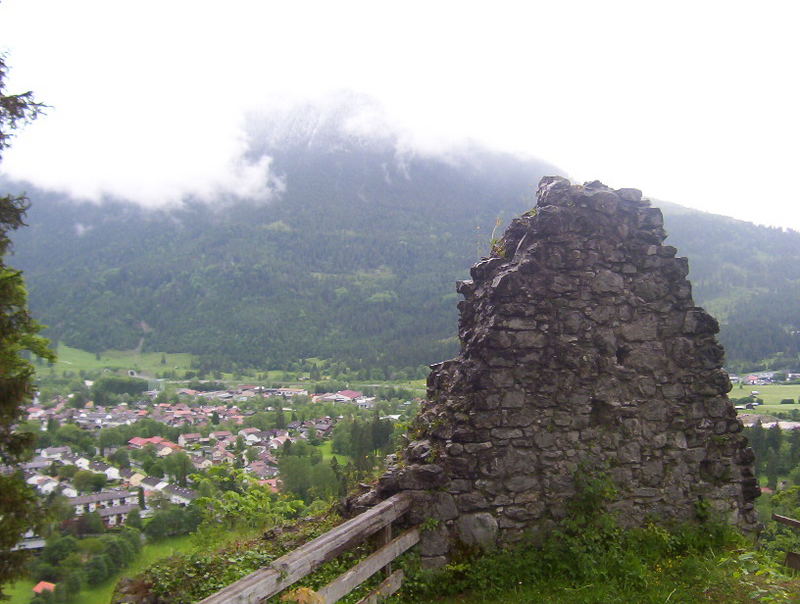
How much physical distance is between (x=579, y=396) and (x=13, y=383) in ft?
35.0

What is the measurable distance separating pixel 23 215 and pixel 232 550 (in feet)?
34.2

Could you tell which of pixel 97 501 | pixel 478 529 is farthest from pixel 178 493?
pixel 478 529

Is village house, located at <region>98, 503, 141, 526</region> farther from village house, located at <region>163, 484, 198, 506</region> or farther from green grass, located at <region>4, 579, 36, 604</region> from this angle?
green grass, located at <region>4, 579, 36, 604</region>

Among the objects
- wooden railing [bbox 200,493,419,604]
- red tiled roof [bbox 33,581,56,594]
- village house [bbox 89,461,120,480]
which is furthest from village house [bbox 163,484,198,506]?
wooden railing [bbox 200,493,419,604]

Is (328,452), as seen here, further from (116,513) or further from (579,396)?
(579,396)

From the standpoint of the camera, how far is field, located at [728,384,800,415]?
60675 mm

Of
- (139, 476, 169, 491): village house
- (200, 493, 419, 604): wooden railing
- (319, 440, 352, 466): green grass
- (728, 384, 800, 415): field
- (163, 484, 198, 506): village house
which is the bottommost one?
(139, 476, 169, 491): village house

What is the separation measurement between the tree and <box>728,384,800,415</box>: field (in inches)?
2338

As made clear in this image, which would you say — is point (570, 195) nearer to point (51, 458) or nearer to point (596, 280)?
point (596, 280)

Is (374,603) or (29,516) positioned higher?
(374,603)

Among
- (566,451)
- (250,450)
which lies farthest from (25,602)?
(566,451)

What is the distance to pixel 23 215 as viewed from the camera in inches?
503

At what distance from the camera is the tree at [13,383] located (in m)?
10.6

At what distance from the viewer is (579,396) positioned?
7223 millimetres
